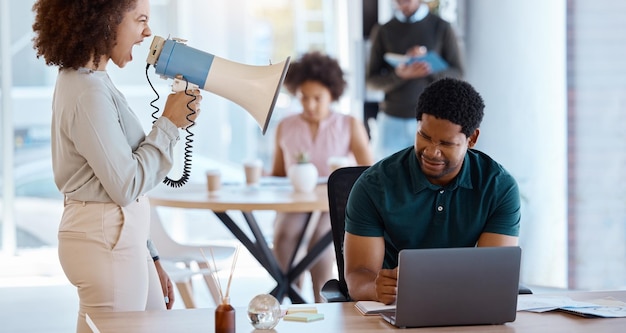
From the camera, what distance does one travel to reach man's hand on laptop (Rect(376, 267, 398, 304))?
80.6 inches

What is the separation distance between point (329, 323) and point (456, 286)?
280 mm

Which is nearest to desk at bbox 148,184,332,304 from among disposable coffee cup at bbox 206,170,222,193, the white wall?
disposable coffee cup at bbox 206,170,222,193

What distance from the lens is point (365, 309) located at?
202 centimetres

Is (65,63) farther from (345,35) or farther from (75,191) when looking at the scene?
(345,35)

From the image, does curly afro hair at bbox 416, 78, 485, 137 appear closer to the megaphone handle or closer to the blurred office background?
the megaphone handle


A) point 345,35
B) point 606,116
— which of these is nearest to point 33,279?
point 345,35

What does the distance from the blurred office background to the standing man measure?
39cm

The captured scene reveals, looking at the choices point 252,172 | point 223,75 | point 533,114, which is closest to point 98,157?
point 223,75

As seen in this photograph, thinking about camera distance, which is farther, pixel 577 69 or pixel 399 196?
pixel 577 69

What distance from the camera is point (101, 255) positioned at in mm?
2266

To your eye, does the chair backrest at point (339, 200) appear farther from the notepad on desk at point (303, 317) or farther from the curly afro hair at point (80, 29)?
the curly afro hair at point (80, 29)

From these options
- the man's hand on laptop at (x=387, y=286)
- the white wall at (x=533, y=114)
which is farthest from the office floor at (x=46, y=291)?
the man's hand on laptop at (x=387, y=286)

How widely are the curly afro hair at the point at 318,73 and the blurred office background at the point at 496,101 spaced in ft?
3.60

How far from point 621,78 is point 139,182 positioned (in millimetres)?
3173
